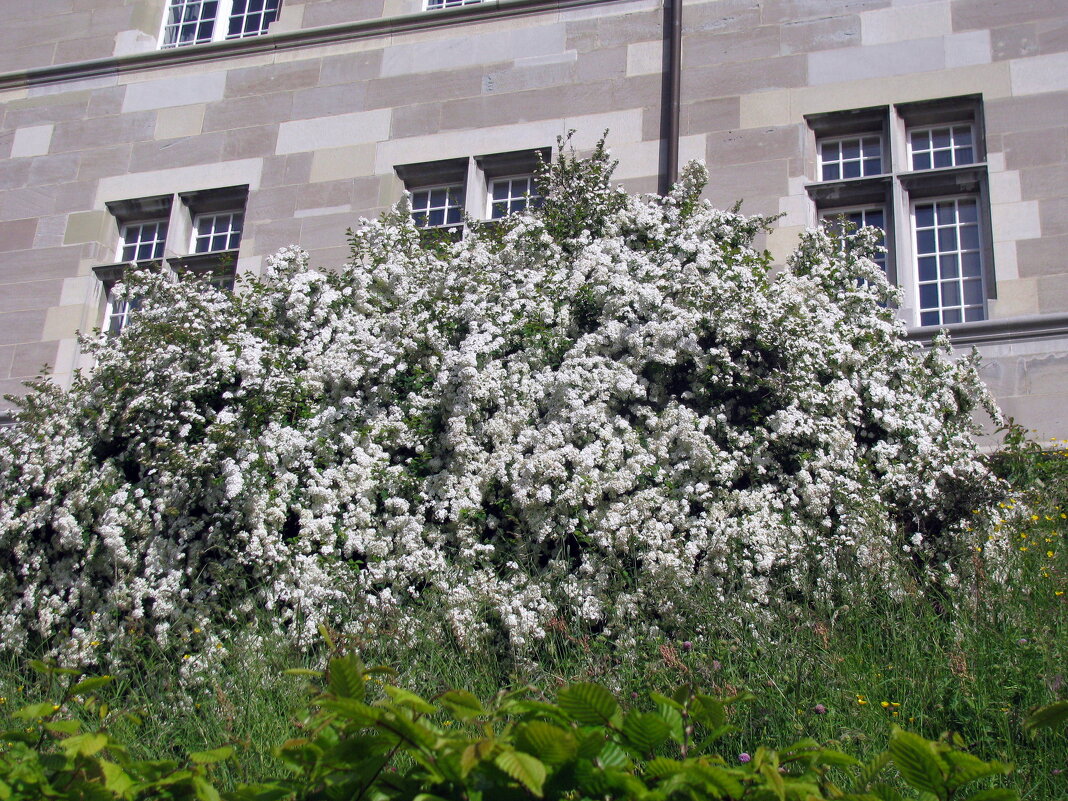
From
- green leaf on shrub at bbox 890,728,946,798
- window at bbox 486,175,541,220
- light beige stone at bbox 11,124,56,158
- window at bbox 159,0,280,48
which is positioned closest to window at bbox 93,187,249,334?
light beige stone at bbox 11,124,56,158

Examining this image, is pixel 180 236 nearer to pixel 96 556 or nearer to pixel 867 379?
pixel 96 556

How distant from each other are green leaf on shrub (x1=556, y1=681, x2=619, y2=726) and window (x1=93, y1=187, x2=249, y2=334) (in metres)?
9.28

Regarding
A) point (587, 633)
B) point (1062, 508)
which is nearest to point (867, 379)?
point (1062, 508)

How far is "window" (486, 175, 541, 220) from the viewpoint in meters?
11.1

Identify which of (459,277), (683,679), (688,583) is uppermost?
(459,277)

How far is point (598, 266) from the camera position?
27.2 ft

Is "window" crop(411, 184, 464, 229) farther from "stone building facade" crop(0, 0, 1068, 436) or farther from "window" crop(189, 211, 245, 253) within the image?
"window" crop(189, 211, 245, 253)

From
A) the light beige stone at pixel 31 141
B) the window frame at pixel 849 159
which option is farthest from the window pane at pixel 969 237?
the light beige stone at pixel 31 141

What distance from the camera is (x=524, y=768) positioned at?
2.44 metres

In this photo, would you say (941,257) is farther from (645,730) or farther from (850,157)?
(645,730)

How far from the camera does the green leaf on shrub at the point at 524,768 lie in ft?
7.88

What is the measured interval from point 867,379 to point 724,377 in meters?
1.02

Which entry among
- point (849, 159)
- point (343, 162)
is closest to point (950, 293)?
point (849, 159)

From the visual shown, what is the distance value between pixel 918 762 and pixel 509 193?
9131mm
